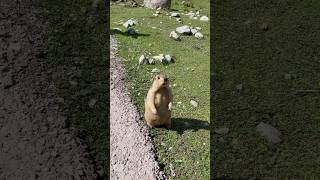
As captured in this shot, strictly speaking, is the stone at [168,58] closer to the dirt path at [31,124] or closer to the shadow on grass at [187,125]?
the dirt path at [31,124]

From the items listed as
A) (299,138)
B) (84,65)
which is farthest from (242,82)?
(84,65)

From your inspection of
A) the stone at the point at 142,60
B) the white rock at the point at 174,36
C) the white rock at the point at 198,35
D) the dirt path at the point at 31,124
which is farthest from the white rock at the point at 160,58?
the white rock at the point at 198,35

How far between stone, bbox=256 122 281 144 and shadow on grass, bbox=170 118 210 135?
47.7 inches

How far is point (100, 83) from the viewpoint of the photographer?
15.1 meters

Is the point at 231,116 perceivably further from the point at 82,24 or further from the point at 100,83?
the point at 82,24

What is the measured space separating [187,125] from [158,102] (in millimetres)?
1098

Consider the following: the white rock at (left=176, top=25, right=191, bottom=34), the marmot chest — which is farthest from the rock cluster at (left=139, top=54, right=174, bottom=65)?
the marmot chest

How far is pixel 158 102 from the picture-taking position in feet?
40.7

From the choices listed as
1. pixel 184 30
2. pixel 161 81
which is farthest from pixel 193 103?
pixel 184 30

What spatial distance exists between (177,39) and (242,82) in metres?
5.99

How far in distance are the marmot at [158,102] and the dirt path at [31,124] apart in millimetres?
1713

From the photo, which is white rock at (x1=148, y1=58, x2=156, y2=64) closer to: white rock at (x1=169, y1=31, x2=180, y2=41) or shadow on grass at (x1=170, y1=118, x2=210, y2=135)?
white rock at (x1=169, y1=31, x2=180, y2=41)

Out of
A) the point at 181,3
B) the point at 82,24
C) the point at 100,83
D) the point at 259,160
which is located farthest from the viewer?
the point at 181,3

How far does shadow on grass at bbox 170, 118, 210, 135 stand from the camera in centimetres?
1287
